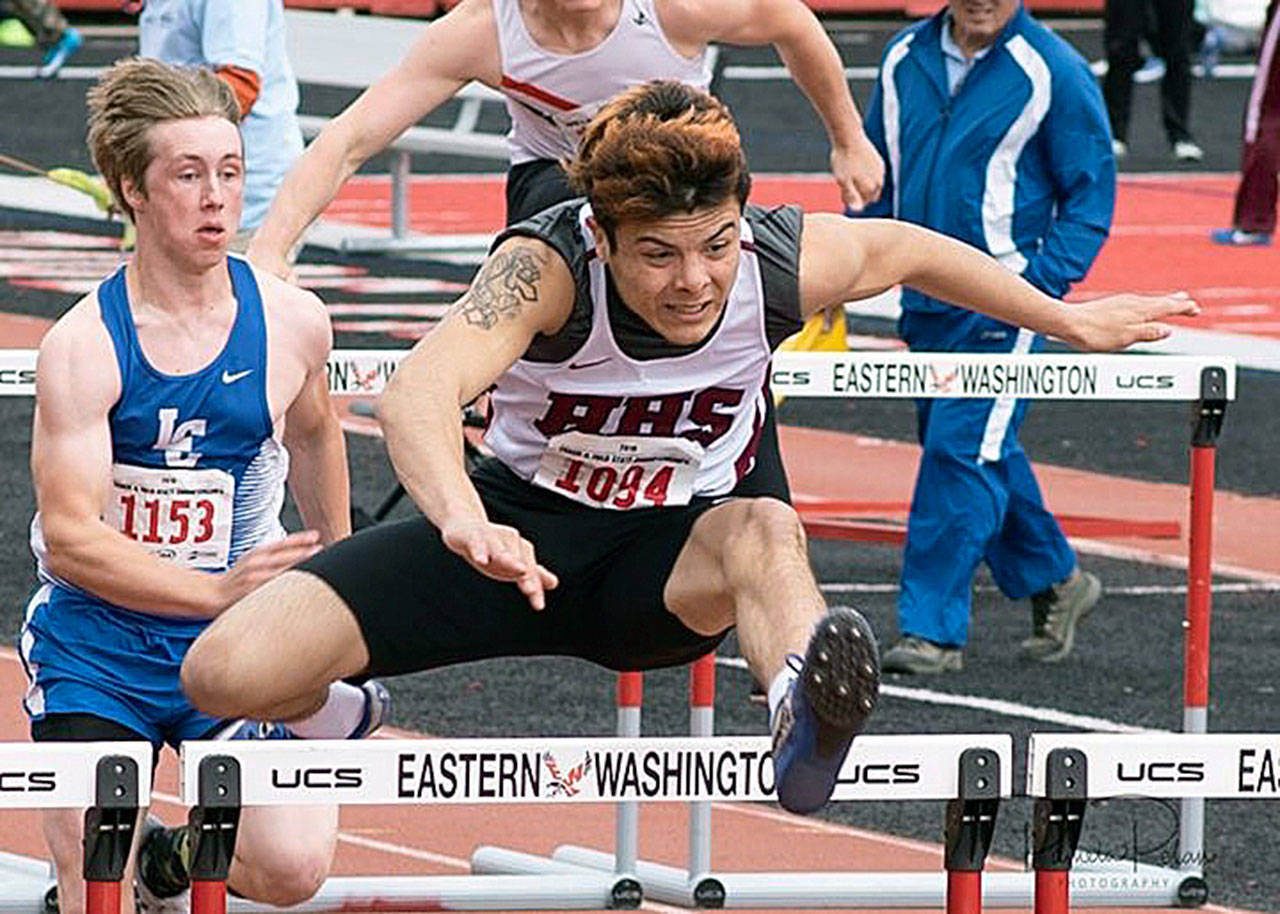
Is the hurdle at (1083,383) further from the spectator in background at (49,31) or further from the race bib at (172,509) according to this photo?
the spectator in background at (49,31)

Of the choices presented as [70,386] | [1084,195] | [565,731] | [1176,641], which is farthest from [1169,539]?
[70,386]

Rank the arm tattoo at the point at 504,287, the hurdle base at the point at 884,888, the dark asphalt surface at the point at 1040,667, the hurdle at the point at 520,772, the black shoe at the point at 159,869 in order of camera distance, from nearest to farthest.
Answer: the hurdle at the point at 520,772
the arm tattoo at the point at 504,287
the black shoe at the point at 159,869
the hurdle base at the point at 884,888
the dark asphalt surface at the point at 1040,667

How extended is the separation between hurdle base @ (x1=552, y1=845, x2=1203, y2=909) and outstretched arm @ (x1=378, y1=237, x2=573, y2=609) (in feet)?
6.17

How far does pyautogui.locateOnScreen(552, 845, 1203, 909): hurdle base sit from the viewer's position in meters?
7.11

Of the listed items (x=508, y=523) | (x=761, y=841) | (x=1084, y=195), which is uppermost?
(x=1084, y=195)

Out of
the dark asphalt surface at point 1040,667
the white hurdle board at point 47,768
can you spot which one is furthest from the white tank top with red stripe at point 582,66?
the white hurdle board at point 47,768

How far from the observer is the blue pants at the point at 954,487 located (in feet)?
31.0

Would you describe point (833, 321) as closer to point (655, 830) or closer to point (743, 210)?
point (655, 830)

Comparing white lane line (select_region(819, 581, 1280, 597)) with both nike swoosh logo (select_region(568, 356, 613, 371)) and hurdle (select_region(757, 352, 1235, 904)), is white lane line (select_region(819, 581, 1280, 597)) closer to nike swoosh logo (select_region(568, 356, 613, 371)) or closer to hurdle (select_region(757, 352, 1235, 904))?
hurdle (select_region(757, 352, 1235, 904))

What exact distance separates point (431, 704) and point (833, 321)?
195 centimetres

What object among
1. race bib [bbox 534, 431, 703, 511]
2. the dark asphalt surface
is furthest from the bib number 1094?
the dark asphalt surface

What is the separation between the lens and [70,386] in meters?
5.61

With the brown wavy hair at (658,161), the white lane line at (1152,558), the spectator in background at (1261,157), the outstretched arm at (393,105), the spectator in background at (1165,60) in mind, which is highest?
the spectator in background at (1165,60)

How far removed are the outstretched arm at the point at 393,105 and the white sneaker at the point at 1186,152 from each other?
16.2 meters
